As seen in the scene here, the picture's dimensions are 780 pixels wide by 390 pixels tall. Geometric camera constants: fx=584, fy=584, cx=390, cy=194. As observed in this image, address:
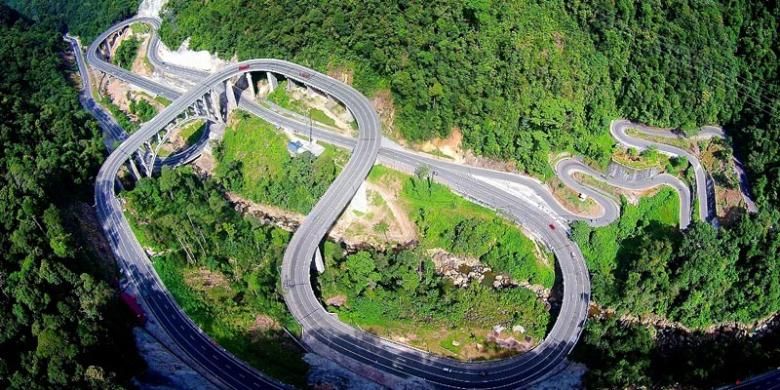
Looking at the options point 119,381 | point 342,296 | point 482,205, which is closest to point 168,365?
point 119,381

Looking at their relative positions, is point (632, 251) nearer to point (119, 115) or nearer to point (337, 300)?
point (337, 300)

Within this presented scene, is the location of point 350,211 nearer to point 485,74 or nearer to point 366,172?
point 366,172

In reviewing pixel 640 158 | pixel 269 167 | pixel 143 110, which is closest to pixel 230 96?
pixel 269 167

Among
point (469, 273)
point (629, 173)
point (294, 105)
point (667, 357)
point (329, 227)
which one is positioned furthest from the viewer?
point (294, 105)

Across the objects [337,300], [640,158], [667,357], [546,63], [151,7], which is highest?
[546,63]

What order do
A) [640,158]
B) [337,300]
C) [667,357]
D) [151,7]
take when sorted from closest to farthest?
[667,357], [337,300], [640,158], [151,7]

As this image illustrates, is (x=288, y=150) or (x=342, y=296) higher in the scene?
(x=288, y=150)

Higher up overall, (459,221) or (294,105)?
(294,105)

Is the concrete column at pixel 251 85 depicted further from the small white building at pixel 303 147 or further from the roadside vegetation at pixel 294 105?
the small white building at pixel 303 147
